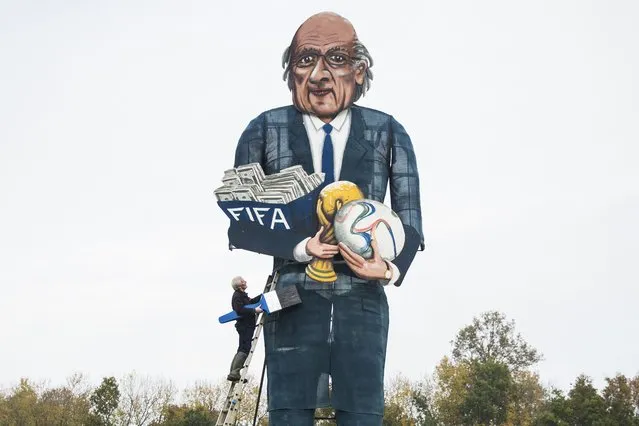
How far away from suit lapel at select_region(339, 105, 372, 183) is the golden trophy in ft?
0.77

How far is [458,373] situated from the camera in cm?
3703

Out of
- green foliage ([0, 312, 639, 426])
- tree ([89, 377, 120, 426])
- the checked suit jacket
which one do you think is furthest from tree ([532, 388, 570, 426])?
the checked suit jacket

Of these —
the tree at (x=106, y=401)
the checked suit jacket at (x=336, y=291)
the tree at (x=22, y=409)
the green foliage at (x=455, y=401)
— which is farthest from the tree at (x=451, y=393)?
the checked suit jacket at (x=336, y=291)

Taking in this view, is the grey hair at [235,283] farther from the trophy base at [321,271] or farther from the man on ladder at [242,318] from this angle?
the trophy base at [321,271]

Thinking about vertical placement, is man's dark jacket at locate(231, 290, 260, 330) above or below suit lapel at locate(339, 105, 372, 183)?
below

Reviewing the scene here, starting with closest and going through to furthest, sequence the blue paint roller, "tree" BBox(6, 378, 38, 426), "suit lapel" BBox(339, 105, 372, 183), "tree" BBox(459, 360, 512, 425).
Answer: the blue paint roller → "suit lapel" BBox(339, 105, 372, 183) → "tree" BBox(459, 360, 512, 425) → "tree" BBox(6, 378, 38, 426)

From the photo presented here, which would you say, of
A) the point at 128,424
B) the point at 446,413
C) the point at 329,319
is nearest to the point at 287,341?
the point at 329,319

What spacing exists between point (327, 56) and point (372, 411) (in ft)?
16.8

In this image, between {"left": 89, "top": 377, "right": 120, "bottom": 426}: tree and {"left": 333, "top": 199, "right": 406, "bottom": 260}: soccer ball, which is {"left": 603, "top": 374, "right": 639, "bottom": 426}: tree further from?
{"left": 333, "top": 199, "right": 406, "bottom": 260}: soccer ball

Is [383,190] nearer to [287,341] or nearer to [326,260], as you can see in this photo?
[326,260]

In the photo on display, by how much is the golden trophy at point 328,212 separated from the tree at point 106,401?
25.2m

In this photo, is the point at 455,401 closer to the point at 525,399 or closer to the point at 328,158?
the point at 525,399

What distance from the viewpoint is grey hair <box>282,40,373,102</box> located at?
11898 millimetres

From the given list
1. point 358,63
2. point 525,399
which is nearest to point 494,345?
point 525,399
